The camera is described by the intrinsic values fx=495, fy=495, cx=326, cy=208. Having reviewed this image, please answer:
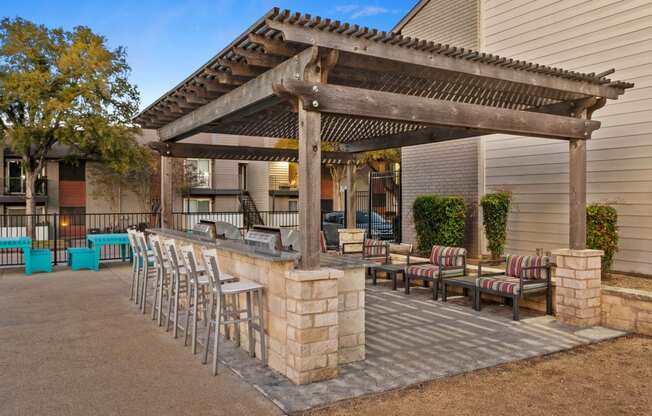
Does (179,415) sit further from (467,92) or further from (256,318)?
(467,92)

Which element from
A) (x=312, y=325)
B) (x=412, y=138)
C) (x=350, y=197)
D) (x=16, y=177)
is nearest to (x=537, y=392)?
(x=312, y=325)

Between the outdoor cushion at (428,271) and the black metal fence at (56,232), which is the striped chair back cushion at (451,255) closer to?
the outdoor cushion at (428,271)

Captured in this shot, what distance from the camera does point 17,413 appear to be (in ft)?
11.6

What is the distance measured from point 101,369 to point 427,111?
391 cm

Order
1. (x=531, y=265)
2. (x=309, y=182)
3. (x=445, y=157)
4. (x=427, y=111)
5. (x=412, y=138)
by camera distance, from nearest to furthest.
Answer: (x=309, y=182)
(x=427, y=111)
(x=531, y=265)
(x=412, y=138)
(x=445, y=157)

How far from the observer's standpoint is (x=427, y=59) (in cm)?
484

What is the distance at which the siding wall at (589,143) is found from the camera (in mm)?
7352

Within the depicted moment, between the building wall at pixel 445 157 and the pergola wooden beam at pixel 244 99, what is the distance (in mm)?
5867

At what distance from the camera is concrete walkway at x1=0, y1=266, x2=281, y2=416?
3656mm

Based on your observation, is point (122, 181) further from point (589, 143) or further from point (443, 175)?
point (589, 143)

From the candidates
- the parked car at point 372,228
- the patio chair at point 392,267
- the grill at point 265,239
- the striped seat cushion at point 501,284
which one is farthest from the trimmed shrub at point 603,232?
the parked car at point 372,228

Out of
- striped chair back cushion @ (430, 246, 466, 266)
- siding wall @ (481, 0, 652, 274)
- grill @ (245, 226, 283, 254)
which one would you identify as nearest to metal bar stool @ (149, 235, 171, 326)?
grill @ (245, 226, 283, 254)

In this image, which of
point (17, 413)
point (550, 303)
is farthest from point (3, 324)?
point (550, 303)

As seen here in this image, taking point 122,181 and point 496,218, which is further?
point 122,181
